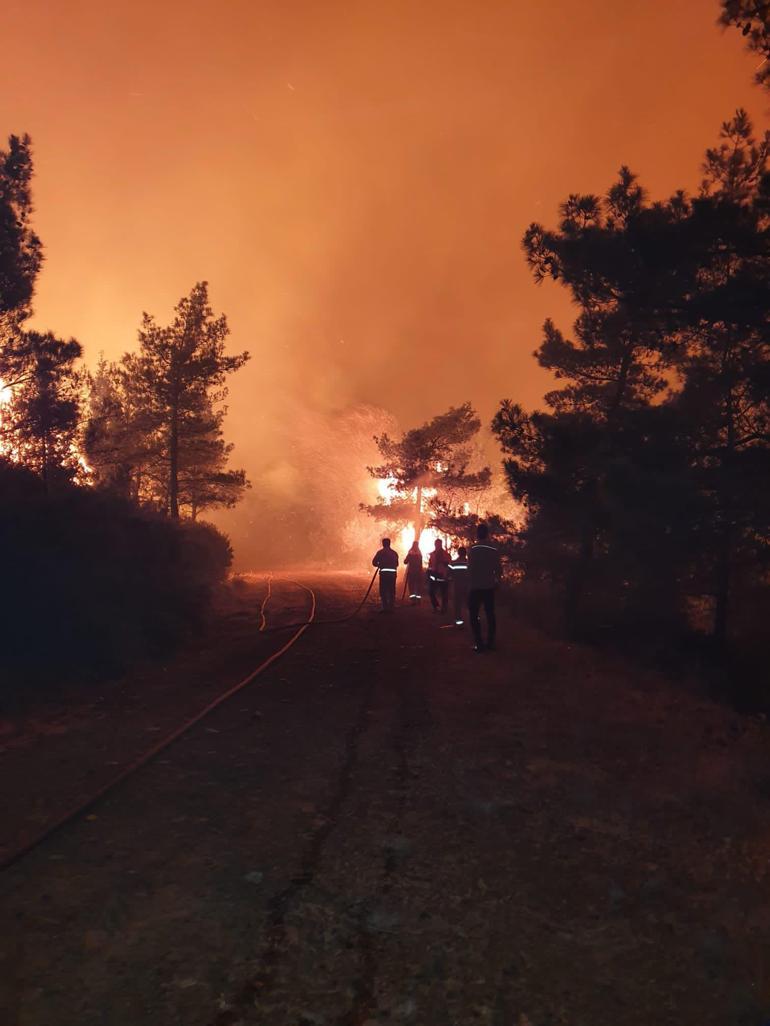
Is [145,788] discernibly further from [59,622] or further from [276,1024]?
[59,622]

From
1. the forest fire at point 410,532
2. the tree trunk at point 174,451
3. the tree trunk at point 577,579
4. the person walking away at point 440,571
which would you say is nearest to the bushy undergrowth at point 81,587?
the person walking away at point 440,571

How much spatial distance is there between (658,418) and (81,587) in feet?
35.5

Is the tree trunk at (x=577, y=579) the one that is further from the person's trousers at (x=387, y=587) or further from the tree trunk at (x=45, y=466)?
the tree trunk at (x=45, y=466)

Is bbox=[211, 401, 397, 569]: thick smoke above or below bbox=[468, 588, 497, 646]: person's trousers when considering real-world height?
above

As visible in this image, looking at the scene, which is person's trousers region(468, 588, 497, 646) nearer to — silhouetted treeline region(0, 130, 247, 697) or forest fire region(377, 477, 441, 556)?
silhouetted treeline region(0, 130, 247, 697)

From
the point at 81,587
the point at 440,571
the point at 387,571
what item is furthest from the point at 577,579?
the point at 81,587

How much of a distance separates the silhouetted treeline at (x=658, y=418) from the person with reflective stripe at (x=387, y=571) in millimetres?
3472

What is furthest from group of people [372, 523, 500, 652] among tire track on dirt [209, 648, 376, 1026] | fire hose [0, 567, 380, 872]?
tire track on dirt [209, 648, 376, 1026]

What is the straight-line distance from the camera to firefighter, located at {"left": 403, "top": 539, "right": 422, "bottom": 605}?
21.0 meters

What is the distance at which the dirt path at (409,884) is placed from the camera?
10.6 feet

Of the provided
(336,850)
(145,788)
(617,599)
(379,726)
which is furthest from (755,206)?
(617,599)

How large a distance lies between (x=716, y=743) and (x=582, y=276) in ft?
23.0

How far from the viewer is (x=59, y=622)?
36.3 ft

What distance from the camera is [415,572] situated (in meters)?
21.2
